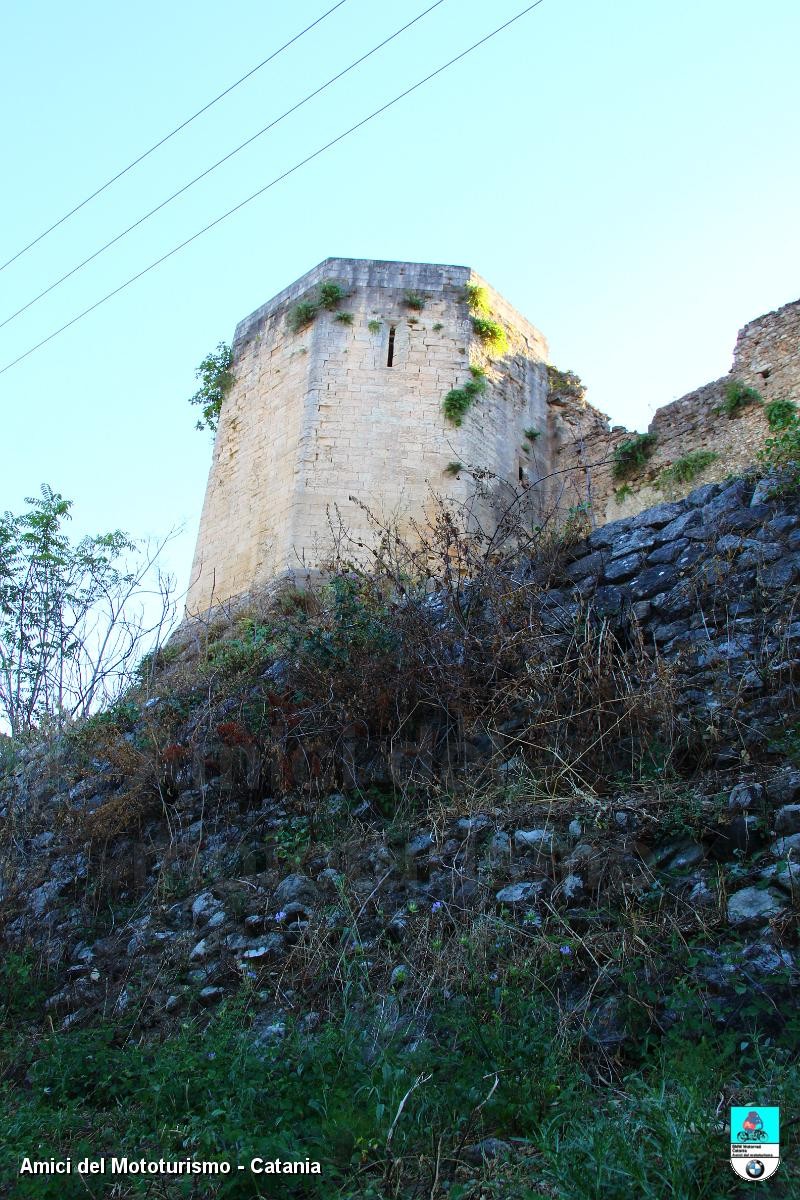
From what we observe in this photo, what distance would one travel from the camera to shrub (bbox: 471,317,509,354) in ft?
39.9

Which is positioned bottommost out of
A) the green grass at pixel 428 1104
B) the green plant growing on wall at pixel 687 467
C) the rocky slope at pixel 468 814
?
the green grass at pixel 428 1104

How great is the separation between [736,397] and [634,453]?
1.33 meters

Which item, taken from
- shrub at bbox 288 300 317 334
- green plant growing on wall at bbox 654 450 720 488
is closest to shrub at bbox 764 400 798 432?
green plant growing on wall at bbox 654 450 720 488

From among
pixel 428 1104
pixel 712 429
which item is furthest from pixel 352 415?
pixel 428 1104

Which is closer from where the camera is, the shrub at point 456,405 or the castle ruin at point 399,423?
the castle ruin at point 399,423

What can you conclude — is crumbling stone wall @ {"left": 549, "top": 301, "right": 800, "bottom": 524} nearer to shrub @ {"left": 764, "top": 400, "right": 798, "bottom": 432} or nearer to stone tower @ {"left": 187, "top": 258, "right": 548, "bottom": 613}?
shrub @ {"left": 764, "top": 400, "right": 798, "bottom": 432}

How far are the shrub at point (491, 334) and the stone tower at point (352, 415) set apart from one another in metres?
0.04

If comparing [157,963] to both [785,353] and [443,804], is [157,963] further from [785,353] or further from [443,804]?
[785,353]

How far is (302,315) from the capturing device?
12016 millimetres

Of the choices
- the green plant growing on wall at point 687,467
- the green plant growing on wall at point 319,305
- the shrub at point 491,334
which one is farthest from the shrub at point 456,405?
the green plant growing on wall at point 687,467

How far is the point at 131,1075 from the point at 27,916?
7.53ft

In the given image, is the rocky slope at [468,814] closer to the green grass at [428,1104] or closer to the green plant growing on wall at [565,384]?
the green grass at [428,1104]

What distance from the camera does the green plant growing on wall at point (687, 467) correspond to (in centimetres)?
1069

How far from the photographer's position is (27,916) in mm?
5945
